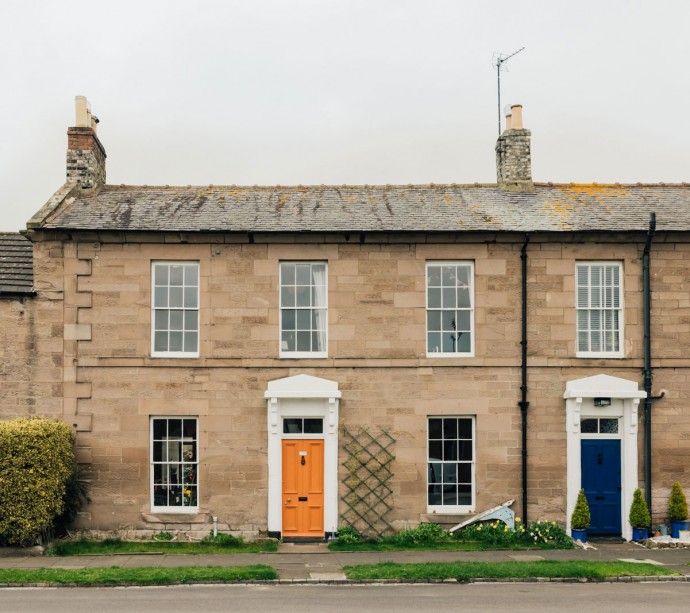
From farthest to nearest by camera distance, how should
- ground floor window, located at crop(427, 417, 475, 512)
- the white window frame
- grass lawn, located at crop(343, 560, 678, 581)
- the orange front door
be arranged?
ground floor window, located at crop(427, 417, 475, 512) → the white window frame → the orange front door → grass lawn, located at crop(343, 560, 678, 581)

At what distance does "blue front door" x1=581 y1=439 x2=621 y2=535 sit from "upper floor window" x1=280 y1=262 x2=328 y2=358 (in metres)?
6.75

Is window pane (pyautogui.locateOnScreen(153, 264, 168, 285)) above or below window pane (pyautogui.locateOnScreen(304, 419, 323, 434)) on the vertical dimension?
above

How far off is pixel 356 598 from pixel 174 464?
6797 mm

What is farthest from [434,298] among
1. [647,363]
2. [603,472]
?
[603,472]

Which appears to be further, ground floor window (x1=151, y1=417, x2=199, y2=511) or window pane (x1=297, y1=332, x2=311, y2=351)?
window pane (x1=297, y1=332, x2=311, y2=351)

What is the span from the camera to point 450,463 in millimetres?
18844

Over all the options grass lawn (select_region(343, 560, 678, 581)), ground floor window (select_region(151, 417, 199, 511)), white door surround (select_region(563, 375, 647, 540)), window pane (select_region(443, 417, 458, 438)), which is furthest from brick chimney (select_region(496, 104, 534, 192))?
ground floor window (select_region(151, 417, 199, 511))

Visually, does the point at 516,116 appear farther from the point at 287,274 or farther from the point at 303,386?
the point at 303,386

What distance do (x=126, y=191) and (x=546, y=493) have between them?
13216 mm

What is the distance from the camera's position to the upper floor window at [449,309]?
752 inches

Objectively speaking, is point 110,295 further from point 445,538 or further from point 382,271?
point 445,538

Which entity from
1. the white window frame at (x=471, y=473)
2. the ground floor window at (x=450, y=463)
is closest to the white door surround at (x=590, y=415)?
the white window frame at (x=471, y=473)

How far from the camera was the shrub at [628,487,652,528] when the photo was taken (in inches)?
718

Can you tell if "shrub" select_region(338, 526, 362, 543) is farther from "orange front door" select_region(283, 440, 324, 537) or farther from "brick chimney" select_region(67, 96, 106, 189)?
"brick chimney" select_region(67, 96, 106, 189)
